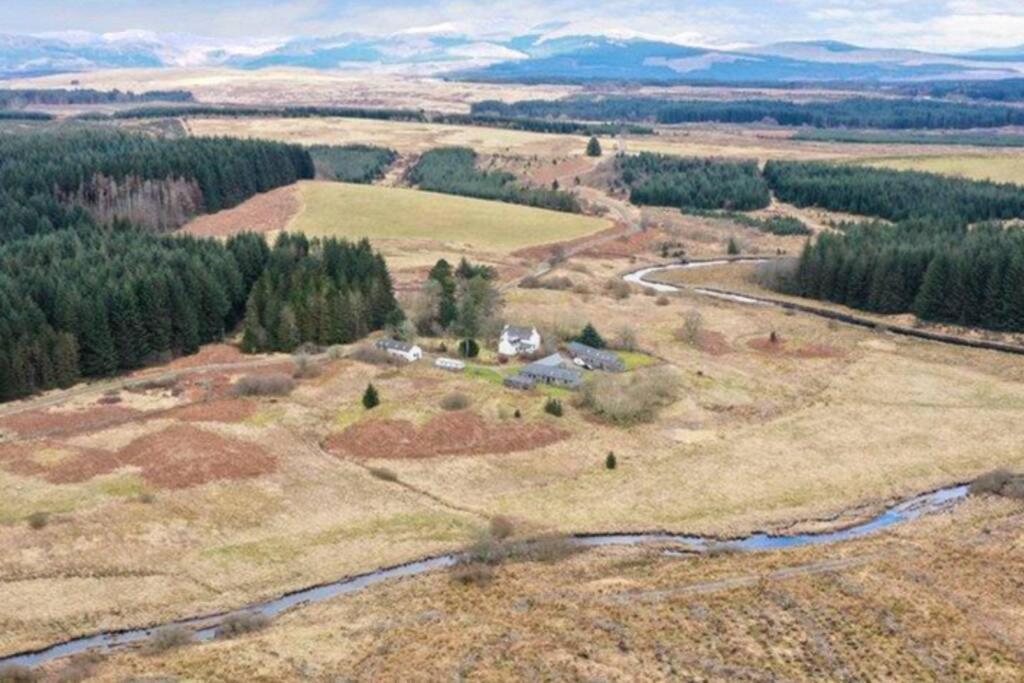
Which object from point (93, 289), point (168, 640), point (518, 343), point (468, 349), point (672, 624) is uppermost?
point (93, 289)

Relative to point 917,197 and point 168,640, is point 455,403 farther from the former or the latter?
point 917,197

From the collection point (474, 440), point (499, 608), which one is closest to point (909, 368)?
point (474, 440)

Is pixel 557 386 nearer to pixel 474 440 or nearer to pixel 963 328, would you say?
pixel 474 440

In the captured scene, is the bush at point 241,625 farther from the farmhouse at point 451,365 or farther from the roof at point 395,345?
the roof at point 395,345

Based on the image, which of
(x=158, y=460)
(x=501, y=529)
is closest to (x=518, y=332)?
(x=501, y=529)

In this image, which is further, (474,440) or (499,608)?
(474,440)

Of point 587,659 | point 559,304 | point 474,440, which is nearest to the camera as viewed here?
point 587,659

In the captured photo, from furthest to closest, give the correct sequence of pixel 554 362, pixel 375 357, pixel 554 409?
1. pixel 375 357
2. pixel 554 362
3. pixel 554 409
